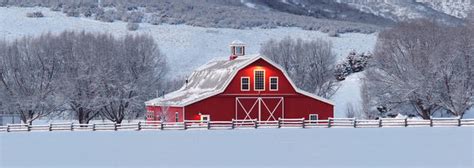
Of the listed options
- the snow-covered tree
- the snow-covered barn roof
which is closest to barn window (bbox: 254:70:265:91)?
the snow-covered barn roof

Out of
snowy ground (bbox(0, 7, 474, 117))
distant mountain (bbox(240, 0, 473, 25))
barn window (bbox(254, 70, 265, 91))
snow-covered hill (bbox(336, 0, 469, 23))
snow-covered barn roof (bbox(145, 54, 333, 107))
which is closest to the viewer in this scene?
snow-covered barn roof (bbox(145, 54, 333, 107))

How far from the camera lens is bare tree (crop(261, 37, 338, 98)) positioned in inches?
2867

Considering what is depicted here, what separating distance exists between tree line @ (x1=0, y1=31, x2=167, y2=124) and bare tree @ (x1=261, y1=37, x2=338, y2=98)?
10.7 meters

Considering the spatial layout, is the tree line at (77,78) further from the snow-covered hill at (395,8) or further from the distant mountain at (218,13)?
the snow-covered hill at (395,8)

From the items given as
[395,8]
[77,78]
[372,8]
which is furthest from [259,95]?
[372,8]

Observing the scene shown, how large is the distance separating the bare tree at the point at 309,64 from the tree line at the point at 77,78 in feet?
35.1

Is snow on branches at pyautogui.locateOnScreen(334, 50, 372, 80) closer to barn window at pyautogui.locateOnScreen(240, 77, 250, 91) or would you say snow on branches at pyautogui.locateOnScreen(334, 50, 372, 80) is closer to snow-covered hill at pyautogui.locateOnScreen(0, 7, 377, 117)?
snow-covered hill at pyautogui.locateOnScreen(0, 7, 377, 117)

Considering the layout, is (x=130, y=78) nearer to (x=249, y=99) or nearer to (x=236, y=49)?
(x=236, y=49)

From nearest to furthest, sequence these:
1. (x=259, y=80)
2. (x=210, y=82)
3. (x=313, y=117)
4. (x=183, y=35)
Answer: (x=259, y=80) → (x=313, y=117) → (x=210, y=82) → (x=183, y=35)

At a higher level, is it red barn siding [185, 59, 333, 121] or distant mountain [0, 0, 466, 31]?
distant mountain [0, 0, 466, 31]

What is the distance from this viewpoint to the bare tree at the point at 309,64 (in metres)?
72.8

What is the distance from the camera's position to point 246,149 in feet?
112

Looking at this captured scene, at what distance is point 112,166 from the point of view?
91.6 feet

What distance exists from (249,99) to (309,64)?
18367 mm
